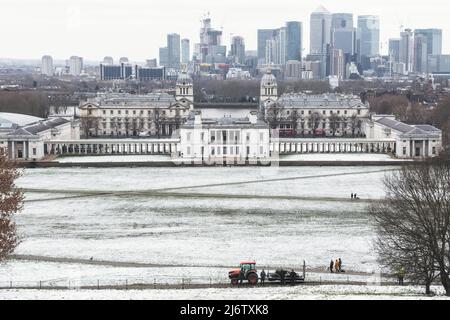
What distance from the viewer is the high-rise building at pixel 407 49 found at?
154m

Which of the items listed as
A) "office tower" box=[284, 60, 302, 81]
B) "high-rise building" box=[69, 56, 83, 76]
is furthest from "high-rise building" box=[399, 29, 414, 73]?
"high-rise building" box=[69, 56, 83, 76]

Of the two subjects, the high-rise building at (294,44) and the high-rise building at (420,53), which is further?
the high-rise building at (294,44)

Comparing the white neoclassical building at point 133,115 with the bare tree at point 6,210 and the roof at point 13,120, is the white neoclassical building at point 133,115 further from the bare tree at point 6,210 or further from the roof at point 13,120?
the bare tree at point 6,210

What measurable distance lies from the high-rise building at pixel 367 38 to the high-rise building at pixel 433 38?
7733 mm

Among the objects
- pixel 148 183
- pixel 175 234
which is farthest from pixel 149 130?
pixel 175 234

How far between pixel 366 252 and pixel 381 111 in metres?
47.9

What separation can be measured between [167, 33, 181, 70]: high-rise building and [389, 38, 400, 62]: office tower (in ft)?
140

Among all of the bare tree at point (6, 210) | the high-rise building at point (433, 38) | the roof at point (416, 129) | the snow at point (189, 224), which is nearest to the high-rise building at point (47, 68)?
the high-rise building at point (433, 38)

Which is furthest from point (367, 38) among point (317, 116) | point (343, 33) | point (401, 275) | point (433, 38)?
point (401, 275)

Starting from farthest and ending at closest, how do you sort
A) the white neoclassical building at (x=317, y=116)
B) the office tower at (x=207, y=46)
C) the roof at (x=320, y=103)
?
the office tower at (x=207, y=46)
the roof at (x=320, y=103)
the white neoclassical building at (x=317, y=116)

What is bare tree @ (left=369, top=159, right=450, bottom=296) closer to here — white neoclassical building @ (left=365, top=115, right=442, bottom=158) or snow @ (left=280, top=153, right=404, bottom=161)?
snow @ (left=280, top=153, right=404, bottom=161)

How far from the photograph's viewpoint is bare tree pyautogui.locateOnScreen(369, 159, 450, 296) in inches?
595

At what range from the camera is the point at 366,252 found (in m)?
20.1
